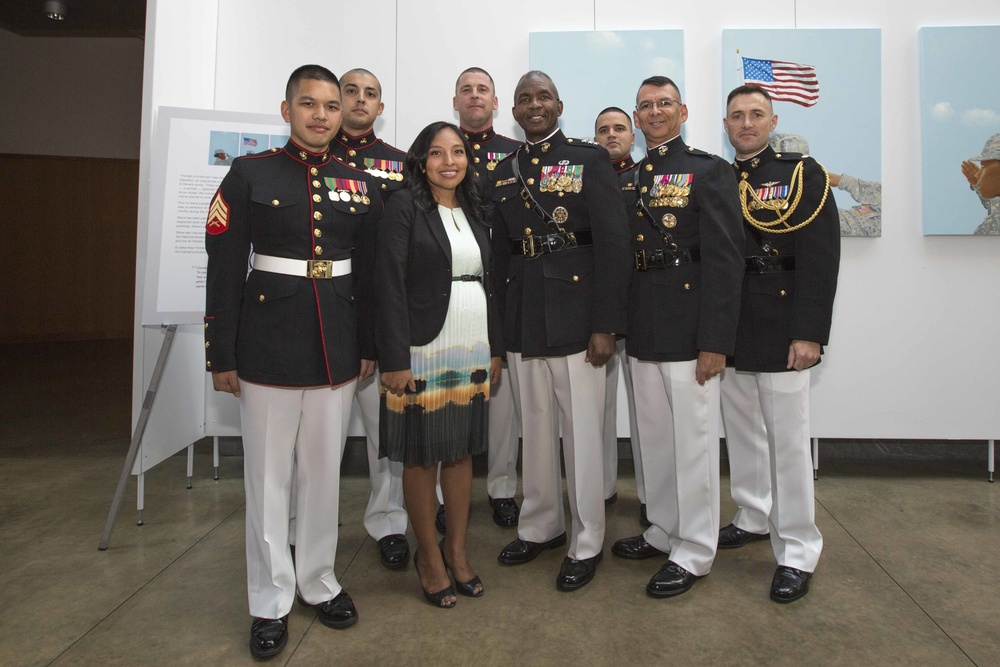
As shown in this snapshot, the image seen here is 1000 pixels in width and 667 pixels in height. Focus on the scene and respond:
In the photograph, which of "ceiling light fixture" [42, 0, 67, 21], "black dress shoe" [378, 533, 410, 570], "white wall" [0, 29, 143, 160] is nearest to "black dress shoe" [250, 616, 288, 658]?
"black dress shoe" [378, 533, 410, 570]

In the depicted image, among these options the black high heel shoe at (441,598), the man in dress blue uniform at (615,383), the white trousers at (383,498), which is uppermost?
the man in dress blue uniform at (615,383)

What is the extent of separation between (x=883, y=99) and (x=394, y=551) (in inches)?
147

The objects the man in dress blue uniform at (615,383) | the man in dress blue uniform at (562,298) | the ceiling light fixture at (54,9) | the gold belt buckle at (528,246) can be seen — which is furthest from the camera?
the ceiling light fixture at (54,9)

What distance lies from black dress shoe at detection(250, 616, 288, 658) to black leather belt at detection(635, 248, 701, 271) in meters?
1.76

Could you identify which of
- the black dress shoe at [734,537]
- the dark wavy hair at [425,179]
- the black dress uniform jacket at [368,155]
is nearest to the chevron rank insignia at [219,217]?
the dark wavy hair at [425,179]

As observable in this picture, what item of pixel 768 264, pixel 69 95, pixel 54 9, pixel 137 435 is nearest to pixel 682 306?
pixel 768 264

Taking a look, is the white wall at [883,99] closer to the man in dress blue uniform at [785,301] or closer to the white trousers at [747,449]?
the white trousers at [747,449]

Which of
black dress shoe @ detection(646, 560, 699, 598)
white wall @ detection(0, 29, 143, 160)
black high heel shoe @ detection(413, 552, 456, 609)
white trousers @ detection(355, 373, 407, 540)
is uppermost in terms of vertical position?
white wall @ detection(0, 29, 143, 160)

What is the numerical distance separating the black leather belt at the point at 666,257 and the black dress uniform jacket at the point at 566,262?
107 mm

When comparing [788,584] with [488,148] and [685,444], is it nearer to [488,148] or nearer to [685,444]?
[685,444]

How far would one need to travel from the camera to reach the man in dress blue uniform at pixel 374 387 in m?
2.91

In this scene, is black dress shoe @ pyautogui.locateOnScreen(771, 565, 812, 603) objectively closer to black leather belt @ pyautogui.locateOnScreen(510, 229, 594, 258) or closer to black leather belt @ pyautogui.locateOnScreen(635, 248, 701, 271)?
black leather belt @ pyautogui.locateOnScreen(635, 248, 701, 271)

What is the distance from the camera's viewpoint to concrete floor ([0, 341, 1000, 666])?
7.05 feet

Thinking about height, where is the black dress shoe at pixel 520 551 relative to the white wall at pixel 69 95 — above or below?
below
